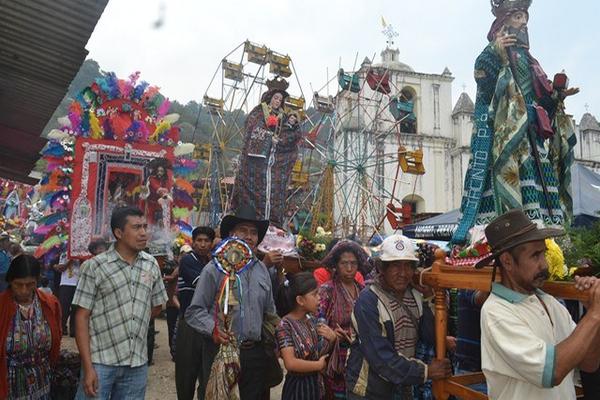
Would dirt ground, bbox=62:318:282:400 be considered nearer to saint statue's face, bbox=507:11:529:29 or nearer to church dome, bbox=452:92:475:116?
saint statue's face, bbox=507:11:529:29

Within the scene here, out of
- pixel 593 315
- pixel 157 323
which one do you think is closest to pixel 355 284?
pixel 593 315

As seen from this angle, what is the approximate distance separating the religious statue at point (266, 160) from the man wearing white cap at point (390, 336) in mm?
5361

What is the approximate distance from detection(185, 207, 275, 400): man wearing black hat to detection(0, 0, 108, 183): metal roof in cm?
183

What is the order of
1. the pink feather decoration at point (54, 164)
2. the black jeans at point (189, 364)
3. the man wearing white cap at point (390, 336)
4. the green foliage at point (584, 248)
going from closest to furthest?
the green foliage at point (584, 248), the man wearing white cap at point (390, 336), the black jeans at point (189, 364), the pink feather decoration at point (54, 164)

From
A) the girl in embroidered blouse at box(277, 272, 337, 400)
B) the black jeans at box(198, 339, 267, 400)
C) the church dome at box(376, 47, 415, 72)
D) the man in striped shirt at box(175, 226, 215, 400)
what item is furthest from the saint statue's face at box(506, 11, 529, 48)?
the church dome at box(376, 47, 415, 72)

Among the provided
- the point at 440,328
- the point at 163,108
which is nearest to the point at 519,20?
the point at 440,328

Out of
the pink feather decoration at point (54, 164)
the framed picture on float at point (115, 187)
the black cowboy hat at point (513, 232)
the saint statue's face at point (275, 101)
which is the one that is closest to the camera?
the black cowboy hat at point (513, 232)

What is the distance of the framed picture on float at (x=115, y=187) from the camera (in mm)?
5363

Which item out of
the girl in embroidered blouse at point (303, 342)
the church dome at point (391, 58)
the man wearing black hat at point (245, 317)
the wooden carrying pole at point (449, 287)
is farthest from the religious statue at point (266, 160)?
the church dome at point (391, 58)

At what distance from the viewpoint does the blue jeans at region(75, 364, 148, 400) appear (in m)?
3.06

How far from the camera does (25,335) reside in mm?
3430

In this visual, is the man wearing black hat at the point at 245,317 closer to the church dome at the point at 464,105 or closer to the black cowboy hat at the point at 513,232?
the black cowboy hat at the point at 513,232

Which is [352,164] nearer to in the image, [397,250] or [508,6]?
[508,6]

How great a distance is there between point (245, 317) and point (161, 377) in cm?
364
